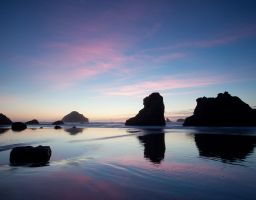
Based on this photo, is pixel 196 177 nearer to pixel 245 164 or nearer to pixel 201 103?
pixel 245 164

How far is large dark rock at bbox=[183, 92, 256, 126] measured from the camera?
12103 cm

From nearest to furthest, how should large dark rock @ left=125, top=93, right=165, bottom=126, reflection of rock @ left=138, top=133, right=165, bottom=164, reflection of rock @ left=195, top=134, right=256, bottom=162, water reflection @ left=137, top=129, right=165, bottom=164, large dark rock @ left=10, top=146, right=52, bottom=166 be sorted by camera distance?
large dark rock @ left=10, top=146, right=52, bottom=166 < reflection of rock @ left=138, top=133, right=165, bottom=164 < water reflection @ left=137, top=129, right=165, bottom=164 < reflection of rock @ left=195, top=134, right=256, bottom=162 < large dark rock @ left=125, top=93, right=165, bottom=126

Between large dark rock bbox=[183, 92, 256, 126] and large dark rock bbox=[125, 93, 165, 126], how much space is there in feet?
103

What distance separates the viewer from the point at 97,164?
17.9 metres

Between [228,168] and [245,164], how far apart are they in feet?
7.38

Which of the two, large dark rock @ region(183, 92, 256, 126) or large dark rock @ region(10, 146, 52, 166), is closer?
large dark rock @ region(10, 146, 52, 166)

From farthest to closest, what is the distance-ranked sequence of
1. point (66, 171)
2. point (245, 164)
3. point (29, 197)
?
point (245, 164)
point (66, 171)
point (29, 197)

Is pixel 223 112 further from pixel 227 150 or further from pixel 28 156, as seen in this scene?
pixel 28 156

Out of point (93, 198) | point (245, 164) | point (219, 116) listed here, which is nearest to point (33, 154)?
point (93, 198)

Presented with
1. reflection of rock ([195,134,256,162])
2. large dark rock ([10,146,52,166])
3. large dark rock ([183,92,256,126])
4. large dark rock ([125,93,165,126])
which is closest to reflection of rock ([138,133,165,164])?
reflection of rock ([195,134,256,162])

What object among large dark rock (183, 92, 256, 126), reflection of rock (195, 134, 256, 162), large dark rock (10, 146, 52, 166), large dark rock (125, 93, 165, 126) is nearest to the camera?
large dark rock (10, 146, 52, 166)

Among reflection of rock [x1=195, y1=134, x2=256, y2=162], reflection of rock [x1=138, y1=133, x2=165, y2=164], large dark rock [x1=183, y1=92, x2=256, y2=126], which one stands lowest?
reflection of rock [x1=138, y1=133, x2=165, y2=164]

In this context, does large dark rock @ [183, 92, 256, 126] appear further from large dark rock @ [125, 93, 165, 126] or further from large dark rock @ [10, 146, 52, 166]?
Answer: large dark rock @ [10, 146, 52, 166]

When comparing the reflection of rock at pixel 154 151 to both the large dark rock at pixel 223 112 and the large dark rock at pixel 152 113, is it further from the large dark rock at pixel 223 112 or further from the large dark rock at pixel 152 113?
the large dark rock at pixel 152 113
